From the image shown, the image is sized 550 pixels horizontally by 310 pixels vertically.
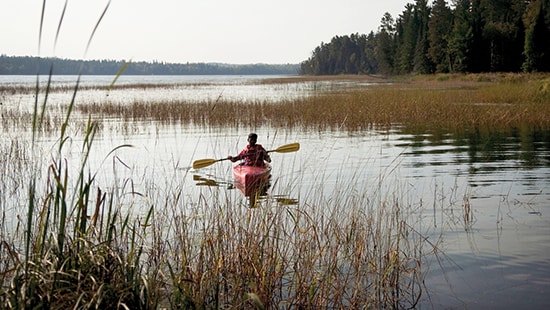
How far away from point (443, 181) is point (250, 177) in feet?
13.0

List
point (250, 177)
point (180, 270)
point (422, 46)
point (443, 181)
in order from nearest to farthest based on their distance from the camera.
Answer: point (180, 270)
point (250, 177)
point (443, 181)
point (422, 46)

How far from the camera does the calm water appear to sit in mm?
6930

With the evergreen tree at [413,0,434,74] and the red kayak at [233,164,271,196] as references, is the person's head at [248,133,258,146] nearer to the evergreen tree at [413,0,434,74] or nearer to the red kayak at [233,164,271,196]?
the red kayak at [233,164,271,196]

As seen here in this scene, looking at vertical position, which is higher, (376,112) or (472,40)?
(472,40)

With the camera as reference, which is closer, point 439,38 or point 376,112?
point 376,112

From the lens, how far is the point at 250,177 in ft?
39.1

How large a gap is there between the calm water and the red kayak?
1.02ft

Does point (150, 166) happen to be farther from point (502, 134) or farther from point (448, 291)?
point (502, 134)

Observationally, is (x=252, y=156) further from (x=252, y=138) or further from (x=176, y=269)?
(x=176, y=269)

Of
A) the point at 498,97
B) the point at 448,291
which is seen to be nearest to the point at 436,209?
the point at 448,291

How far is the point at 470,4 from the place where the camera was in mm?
85500

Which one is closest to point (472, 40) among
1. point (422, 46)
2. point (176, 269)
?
point (422, 46)

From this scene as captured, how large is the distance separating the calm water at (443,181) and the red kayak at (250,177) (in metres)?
0.31

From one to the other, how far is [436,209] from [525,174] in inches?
159
